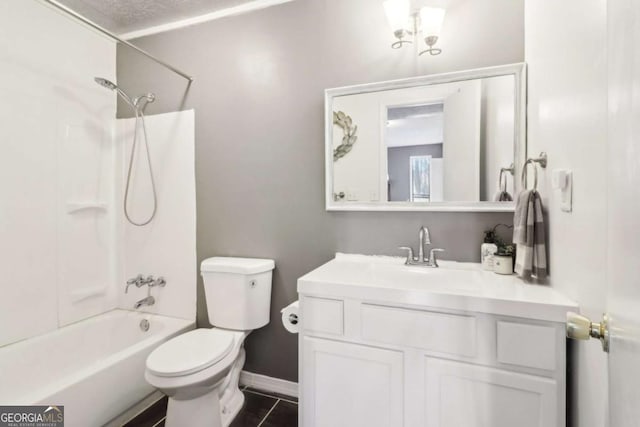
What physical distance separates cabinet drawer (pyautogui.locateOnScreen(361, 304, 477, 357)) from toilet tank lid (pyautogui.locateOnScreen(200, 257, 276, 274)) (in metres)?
0.79

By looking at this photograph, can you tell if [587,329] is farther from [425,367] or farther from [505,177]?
[505,177]

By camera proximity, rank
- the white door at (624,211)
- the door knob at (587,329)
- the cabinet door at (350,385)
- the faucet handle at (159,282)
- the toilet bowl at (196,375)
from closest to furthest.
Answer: the white door at (624,211) < the door knob at (587,329) < the cabinet door at (350,385) < the toilet bowl at (196,375) < the faucet handle at (159,282)

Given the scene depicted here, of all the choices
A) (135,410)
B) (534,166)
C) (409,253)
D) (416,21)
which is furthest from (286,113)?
(135,410)

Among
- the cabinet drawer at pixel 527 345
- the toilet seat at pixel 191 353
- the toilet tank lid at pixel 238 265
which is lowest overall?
the toilet seat at pixel 191 353

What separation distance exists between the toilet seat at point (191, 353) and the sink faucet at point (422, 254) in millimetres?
1054

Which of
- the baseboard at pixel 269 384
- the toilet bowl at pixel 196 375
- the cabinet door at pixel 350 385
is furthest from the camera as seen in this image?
the baseboard at pixel 269 384

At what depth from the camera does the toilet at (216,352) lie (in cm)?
137

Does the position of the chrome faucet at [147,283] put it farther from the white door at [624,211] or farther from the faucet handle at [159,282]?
the white door at [624,211]

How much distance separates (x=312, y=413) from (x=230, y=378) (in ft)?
2.23

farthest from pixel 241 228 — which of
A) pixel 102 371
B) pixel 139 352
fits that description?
pixel 102 371

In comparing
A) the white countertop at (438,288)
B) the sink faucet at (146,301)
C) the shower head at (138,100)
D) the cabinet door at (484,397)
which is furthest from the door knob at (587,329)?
the shower head at (138,100)

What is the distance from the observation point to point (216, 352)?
4.89 feet

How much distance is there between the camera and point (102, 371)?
4.84 ft

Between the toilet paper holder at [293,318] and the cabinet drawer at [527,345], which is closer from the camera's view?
the cabinet drawer at [527,345]
